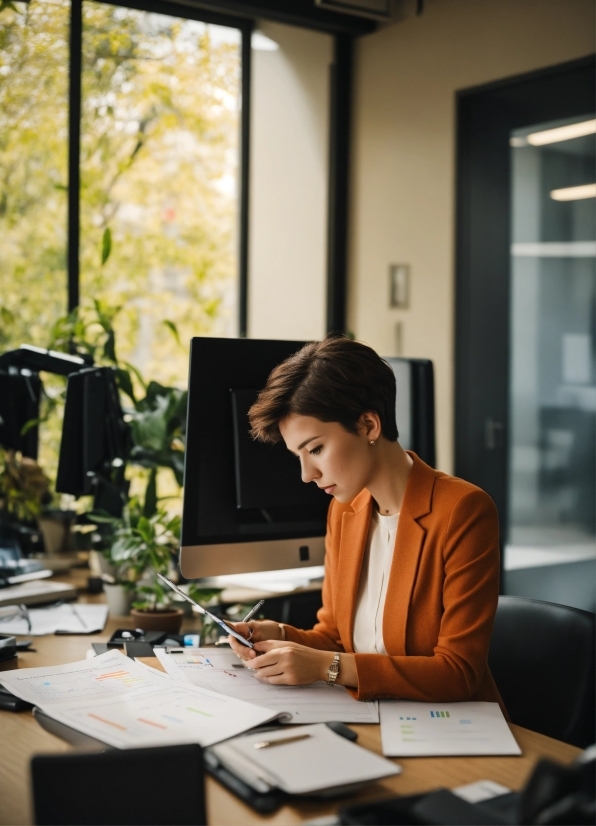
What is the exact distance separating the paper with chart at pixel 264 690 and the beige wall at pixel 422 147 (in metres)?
2.02

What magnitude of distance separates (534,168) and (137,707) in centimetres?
253

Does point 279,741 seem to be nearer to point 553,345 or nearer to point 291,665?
point 291,665

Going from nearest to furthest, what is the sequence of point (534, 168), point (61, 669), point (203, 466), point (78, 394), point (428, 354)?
point (61, 669), point (203, 466), point (78, 394), point (534, 168), point (428, 354)

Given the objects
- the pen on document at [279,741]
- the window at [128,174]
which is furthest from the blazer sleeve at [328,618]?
the window at [128,174]

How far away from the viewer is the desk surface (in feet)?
3.73

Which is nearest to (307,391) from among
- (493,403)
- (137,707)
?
(137,707)

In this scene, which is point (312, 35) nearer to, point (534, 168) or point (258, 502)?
point (534, 168)

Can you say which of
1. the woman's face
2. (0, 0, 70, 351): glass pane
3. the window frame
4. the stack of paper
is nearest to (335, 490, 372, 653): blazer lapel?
the woman's face

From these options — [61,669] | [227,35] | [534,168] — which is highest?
[227,35]

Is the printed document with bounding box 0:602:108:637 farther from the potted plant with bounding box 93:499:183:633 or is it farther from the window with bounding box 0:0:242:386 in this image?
the window with bounding box 0:0:242:386

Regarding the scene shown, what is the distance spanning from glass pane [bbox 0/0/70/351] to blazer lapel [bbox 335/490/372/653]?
71.9 inches

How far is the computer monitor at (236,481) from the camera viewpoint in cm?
188

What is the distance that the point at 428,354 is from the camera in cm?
361

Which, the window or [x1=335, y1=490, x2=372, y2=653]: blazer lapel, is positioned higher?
the window
